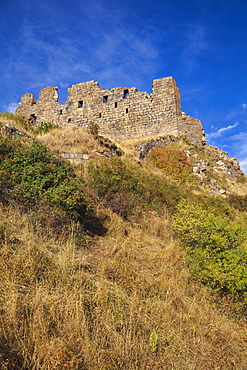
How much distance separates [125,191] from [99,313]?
507 centimetres

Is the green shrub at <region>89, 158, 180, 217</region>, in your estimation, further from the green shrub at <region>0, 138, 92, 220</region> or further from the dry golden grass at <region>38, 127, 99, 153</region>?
the dry golden grass at <region>38, 127, 99, 153</region>

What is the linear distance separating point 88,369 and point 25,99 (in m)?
28.5

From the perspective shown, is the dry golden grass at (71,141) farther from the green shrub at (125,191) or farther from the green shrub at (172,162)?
the green shrub at (172,162)

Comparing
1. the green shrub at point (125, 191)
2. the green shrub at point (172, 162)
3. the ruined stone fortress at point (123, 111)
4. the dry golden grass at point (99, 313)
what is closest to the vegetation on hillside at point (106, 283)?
the dry golden grass at point (99, 313)

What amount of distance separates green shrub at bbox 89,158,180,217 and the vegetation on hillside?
23cm

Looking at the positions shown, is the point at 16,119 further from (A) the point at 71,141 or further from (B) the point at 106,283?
(B) the point at 106,283

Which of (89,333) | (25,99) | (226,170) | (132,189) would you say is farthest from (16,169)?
(25,99)

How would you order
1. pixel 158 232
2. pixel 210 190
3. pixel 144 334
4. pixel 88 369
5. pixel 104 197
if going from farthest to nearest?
pixel 210 190, pixel 104 197, pixel 158 232, pixel 144 334, pixel 88 369

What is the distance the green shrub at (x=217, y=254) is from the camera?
3734 mm

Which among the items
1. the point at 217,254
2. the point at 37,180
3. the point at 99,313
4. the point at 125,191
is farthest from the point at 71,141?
the point at 99,313

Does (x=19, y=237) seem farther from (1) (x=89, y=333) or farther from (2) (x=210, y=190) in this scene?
(2) (x=210, y=190)

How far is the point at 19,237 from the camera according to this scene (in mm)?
3748

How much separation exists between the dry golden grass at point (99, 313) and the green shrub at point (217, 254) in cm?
31

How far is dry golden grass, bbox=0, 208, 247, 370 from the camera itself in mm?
2275
